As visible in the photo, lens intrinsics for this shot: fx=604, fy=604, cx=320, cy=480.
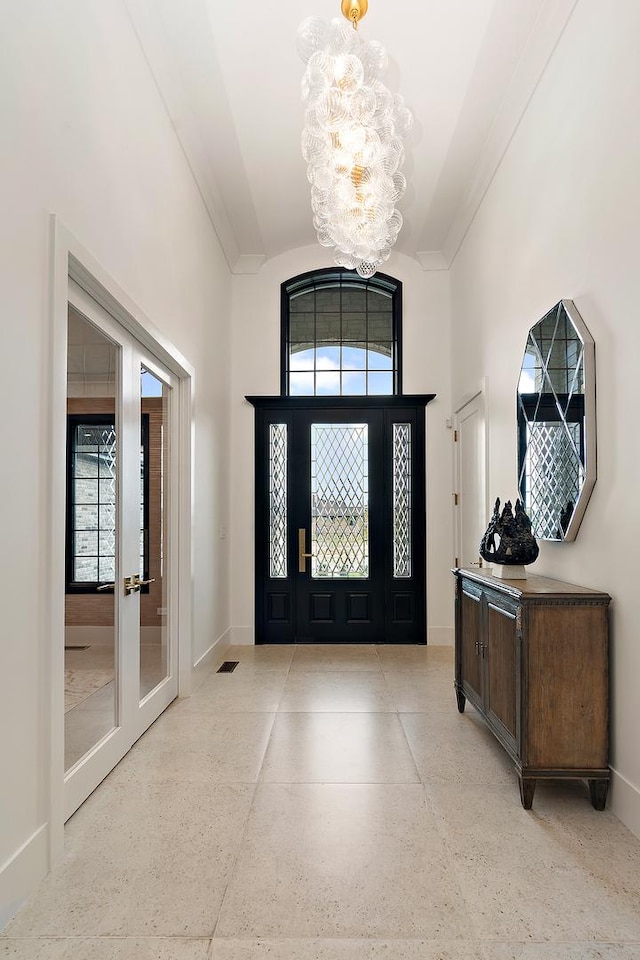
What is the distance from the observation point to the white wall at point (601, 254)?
2.54m

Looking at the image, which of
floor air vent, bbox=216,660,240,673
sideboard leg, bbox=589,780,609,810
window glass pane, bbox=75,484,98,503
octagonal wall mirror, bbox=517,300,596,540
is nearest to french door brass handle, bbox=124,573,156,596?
window glass pane, bbox=75,484,98,503

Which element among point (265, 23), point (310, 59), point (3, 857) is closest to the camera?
point (3, 857)

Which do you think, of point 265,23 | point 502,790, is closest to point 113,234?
point 265,23

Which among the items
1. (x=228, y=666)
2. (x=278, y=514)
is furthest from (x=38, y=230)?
(x=278, y=514)

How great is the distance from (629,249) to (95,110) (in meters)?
2.41

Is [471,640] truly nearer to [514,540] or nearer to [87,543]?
[514,540]

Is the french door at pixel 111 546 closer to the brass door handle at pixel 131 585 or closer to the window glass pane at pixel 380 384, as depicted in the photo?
the brass door handle at pixel 131 585

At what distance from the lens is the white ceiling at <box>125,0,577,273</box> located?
329 cm

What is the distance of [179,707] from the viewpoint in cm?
411

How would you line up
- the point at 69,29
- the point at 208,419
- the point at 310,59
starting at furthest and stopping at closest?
the point at 208,419, the point at 310,59, the point at 69,29

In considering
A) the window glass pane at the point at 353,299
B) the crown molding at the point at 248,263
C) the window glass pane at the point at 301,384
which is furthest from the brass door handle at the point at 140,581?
the window glass pane at the point at 353,299

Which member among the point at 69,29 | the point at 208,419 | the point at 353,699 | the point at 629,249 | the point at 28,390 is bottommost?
the point at 353,699

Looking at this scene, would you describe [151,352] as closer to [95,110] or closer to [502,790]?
[95,110]

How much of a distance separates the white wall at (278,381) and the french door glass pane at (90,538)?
10.3 ft
